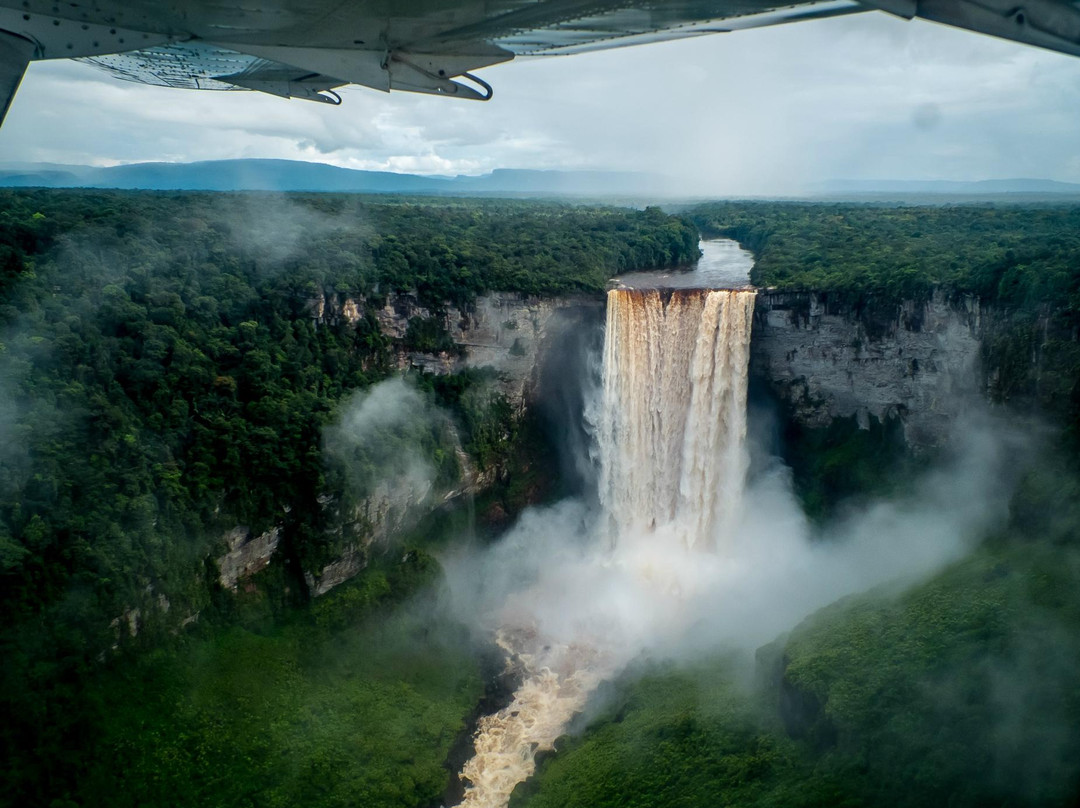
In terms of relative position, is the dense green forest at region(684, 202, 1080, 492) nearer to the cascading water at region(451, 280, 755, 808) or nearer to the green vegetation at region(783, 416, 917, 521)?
the green vegetation at region(783, 416, 917, 521)

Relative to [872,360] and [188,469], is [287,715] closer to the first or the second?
[188,469]

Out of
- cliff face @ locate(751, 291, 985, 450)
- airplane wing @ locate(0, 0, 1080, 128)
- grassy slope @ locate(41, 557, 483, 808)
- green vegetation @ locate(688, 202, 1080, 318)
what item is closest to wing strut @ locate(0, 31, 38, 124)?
airplane wing @ locate(0, 0, 1080, 128)

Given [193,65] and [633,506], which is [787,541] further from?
[193,65]

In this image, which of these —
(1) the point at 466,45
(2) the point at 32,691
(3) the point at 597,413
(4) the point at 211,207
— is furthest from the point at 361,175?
(1) the point at 466,45

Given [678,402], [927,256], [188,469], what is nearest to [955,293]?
[927,256]

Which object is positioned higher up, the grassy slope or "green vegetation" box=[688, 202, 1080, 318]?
"green vegetation" box=[688, 202, 1080, 318]

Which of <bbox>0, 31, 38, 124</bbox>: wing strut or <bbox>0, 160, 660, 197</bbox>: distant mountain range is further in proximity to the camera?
<bbox>0, 160, 660, 197</bbox>: distant mountain range
